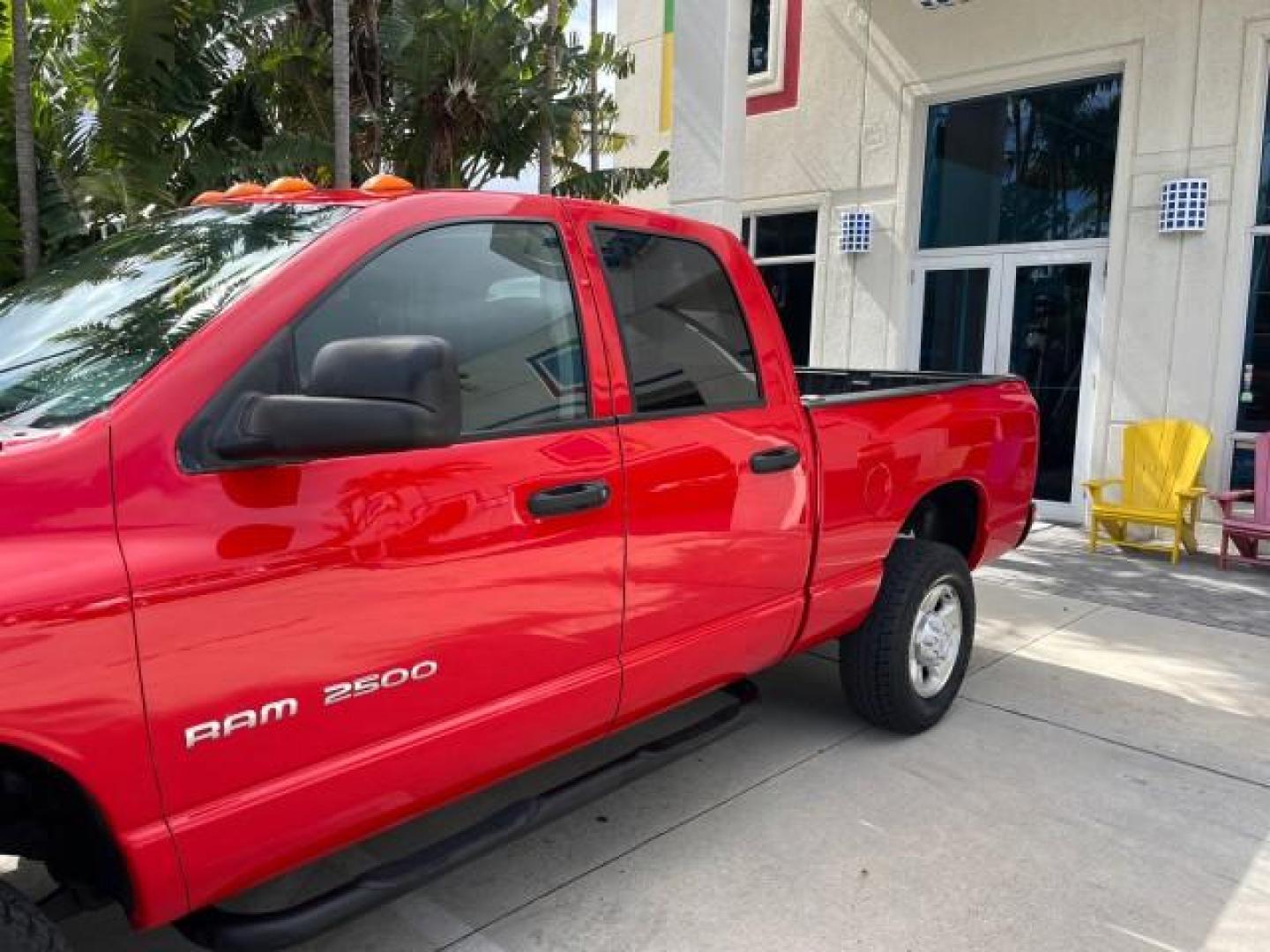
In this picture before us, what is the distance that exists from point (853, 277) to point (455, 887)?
334 inches

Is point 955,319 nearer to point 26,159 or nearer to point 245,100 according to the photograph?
point 245,100

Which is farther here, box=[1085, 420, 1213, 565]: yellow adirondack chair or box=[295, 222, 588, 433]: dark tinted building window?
box=[1085, 420, 1213, 565]: yellow adirondack chair

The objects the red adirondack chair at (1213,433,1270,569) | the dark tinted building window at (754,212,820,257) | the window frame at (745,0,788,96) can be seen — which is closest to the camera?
the red adirondack chair at (1213,433,1270,569)

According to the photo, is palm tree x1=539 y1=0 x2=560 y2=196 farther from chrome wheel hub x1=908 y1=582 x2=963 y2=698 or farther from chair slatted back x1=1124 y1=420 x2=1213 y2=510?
chrome wheel hub x1=908 y1=582 x2=963 y2=698

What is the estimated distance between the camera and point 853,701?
413cm

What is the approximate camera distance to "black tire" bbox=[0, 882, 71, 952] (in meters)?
1.79

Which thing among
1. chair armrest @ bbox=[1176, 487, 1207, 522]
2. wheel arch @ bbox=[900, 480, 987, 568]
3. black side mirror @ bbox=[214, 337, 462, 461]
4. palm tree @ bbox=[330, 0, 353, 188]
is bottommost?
chair armrest @ bbox=[1176, 487, 1207, 522]

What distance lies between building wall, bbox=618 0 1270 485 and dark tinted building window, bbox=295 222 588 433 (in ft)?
23.6

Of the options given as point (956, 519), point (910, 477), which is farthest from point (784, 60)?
point (910, 477)

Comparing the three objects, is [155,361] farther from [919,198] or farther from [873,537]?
[919,198]

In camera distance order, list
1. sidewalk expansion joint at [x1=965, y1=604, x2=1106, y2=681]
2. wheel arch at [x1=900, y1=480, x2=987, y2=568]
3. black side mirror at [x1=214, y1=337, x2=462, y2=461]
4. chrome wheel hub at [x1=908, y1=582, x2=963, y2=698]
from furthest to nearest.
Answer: sidewalk expansion joint at [x1=965, y1=604, x2=1106, y2=681], wheel arch at [x1=900, y1=480, x2=987, y2=568], chrome wheel hub at [x1=908, y1=582, x2=963, y2=698], black side mirror at [x1=214, y1=337, x2=462, y2=461]

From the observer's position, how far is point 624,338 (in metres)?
2.89

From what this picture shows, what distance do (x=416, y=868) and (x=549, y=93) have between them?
8.97 metres

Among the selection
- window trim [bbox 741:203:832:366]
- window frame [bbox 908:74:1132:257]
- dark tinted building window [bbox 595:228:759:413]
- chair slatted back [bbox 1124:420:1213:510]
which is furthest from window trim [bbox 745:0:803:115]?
dark tinted building window [bbox 595:228:759:413]
